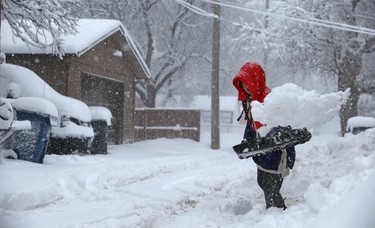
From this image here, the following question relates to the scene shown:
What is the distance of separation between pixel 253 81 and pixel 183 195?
2704mm

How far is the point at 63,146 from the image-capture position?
11.1m

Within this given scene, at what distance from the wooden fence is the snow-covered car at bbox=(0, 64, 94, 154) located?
38.1 feet

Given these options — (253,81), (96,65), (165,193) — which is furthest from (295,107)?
(96,65)

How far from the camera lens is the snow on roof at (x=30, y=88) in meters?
9.83

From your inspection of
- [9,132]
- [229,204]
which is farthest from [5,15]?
[229,204]

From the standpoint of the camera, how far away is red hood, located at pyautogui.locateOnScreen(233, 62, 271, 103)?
506 cm

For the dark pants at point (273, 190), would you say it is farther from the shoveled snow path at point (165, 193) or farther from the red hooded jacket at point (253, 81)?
the red hooded jacket at point (253, 81)

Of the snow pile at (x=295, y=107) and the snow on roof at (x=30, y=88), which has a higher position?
the snow on roof at (x=30, y=88)

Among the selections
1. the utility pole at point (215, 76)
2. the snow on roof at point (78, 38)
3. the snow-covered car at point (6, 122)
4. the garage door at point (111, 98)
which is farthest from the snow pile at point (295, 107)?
the utility pole at point (215, 76)

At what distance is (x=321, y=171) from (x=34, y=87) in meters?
6.74

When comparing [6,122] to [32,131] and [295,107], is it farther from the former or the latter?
[295,107]

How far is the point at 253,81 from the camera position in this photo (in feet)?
16.8

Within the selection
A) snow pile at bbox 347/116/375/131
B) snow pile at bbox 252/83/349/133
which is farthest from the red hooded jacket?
snow pile at bbox 347/116/375/131

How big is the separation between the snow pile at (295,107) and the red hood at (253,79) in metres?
0.43
